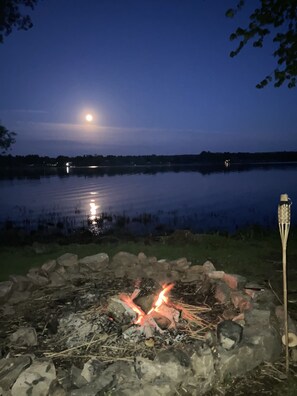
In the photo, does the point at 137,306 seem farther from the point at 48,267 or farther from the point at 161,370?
the point at 48,267

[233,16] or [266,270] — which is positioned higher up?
[233,16]

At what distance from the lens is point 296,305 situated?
18.9 feet

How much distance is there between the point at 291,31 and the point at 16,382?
9535 millimetres

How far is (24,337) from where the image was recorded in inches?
175

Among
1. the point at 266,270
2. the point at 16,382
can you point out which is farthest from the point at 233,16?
the point at 16,382

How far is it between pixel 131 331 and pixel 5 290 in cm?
252

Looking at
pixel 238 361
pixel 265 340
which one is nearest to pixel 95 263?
pixel 238 361

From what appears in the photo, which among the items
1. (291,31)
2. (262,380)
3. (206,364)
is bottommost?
(262,380)

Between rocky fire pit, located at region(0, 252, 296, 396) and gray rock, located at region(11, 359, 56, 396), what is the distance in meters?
0.01

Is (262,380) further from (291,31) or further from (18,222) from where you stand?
(18,222)

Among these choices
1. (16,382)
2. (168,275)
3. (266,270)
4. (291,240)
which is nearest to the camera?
(16,382)

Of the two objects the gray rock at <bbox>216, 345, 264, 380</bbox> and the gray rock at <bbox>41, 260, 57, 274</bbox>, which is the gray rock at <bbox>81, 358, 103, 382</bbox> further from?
the gray rock at <bbox>41, 260, 57, 274</bbox>

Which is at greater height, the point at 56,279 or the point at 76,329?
the point at 56,279

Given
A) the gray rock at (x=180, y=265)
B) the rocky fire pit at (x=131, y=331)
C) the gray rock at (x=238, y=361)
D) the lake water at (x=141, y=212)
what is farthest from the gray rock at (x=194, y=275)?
the lake water at (x=141, y=212)
